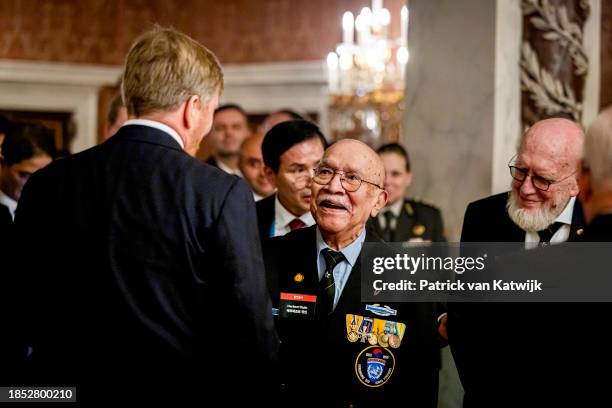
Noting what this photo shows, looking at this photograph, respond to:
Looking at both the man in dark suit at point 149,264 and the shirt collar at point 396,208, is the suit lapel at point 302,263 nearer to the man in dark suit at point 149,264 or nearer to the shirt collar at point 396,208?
the man in dark suit at point 149,264

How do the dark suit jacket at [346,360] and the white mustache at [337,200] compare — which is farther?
the white mustache at [337,200]

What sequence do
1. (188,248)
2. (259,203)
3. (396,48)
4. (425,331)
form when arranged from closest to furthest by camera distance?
(188,248) < (425,331) < (259,203) < (396,48)

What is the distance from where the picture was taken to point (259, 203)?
3781 mm

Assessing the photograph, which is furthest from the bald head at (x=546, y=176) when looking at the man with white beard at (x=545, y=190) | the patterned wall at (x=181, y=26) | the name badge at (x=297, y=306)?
the patterned wall at (x=181, y=26)

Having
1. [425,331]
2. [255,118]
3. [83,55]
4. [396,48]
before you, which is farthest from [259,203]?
[83,55]

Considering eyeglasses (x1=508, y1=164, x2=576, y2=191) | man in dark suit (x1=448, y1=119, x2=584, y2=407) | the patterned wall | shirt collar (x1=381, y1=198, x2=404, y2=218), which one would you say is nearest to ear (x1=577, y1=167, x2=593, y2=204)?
man in dark suit (x1=448, y1=119, x2=584, y2=407)

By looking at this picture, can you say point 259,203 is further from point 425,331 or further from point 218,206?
point 218,206

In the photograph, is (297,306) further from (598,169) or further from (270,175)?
(598,169)

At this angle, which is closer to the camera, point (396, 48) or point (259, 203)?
point (259, 203)

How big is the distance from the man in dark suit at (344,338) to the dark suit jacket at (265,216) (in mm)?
794

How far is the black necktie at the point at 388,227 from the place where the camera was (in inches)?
191

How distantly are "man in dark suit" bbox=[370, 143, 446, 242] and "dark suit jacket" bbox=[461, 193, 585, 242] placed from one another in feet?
4.60

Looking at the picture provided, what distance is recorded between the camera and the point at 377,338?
8.64 feet

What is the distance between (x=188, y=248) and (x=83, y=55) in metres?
7.45
